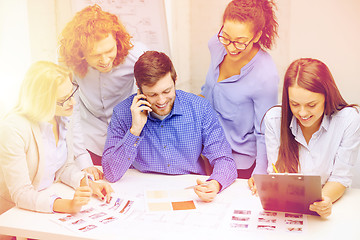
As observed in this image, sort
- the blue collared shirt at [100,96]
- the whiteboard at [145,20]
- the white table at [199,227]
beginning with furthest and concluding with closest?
the whiteboard at [145,20]
the blue collared shirt at [100,96]
the white table at [199,227]

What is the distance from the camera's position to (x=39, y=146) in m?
1.75

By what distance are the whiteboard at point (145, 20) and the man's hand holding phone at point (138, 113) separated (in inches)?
18.5

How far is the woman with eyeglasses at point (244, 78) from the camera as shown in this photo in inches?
76.8

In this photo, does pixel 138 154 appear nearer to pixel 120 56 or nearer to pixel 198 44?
pixel 120 56

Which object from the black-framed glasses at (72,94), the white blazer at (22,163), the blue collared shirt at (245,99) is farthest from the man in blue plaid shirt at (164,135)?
the white blazer at (22,163)

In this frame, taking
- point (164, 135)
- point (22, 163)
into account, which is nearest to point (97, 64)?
point (164, 135)

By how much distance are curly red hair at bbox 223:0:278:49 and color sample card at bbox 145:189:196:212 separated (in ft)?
2.70

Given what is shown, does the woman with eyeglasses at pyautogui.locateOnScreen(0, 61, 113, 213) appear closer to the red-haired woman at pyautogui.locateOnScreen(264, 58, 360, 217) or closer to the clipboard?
the clipboard

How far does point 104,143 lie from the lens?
7.36 feet

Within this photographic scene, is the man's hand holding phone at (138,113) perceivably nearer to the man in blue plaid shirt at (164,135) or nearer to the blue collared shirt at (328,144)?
the man in blue plaid shirt at (164,135)

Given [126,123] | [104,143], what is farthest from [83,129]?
[126,123]

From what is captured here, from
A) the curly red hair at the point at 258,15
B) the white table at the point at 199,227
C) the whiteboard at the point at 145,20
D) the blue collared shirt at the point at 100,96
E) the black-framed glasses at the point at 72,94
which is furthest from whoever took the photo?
the whiteboard at the point at 145,20

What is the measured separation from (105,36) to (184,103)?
52 cm

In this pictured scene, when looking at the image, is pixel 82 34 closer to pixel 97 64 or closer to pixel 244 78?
pixel 97 64
